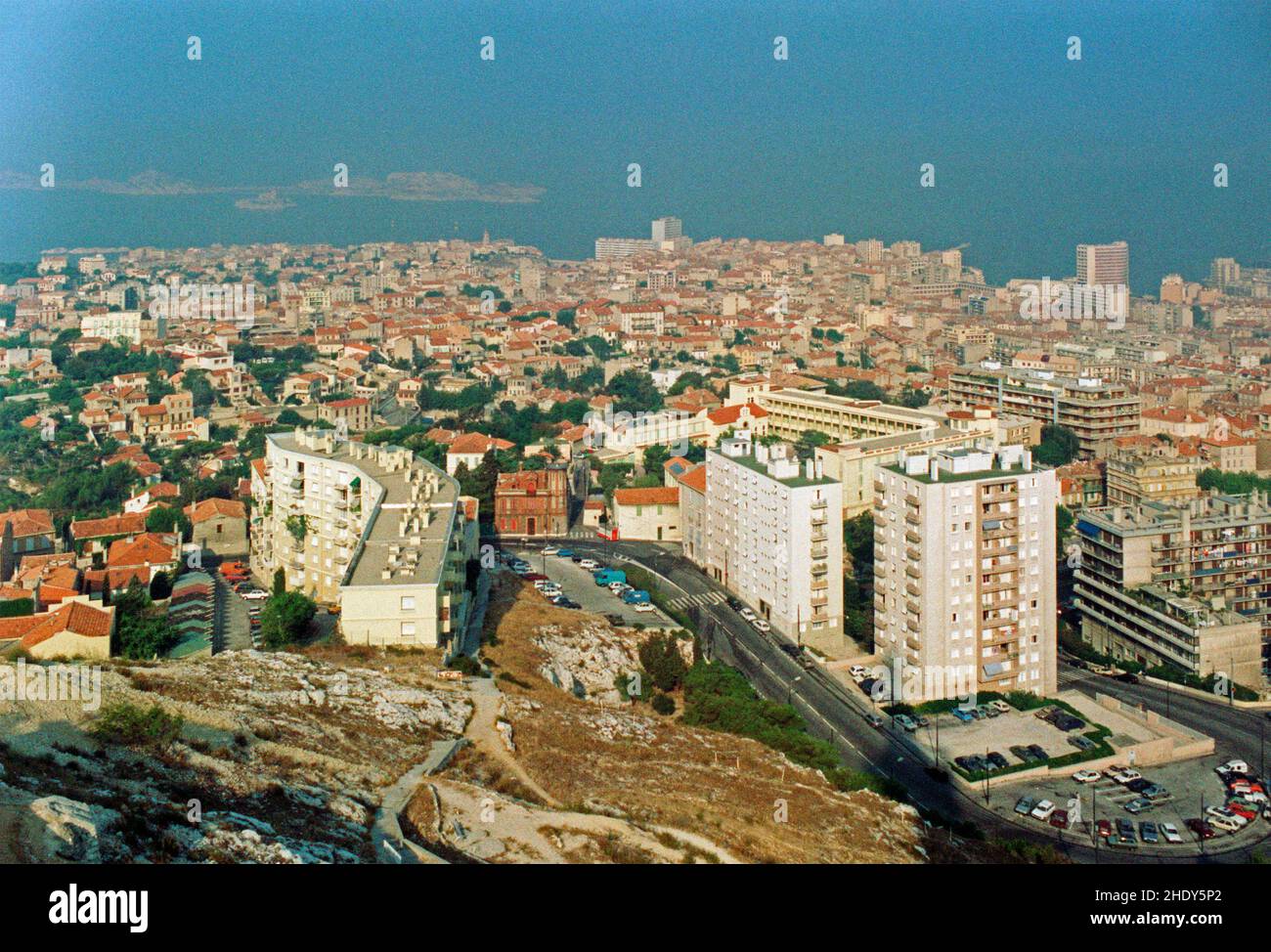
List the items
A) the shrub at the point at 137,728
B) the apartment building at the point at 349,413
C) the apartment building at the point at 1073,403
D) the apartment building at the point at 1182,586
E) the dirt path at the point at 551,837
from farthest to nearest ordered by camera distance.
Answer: the apartment building at the point at 349,413
the apartment building at the point at 1073,403
the apartment building at the point at 1182,586
the shrub at the point at 137,728
the dirt path at the point at 551,837

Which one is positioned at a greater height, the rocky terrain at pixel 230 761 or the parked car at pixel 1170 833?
the rocky terrain at pixel 230 761

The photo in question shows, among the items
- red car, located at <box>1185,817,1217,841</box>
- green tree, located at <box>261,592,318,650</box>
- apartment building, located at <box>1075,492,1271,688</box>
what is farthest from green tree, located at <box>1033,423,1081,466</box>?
green tree, located at <box>261,592,318,650</box>

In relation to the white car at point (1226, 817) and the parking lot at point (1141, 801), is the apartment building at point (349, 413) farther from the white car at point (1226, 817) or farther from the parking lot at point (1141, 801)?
the white car at point (1226, 817)

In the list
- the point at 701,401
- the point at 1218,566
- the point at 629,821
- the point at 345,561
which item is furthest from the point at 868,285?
Answer: the point at 629,821

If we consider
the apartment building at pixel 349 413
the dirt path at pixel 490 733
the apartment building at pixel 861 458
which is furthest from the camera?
the apartment building at pixel 349 413

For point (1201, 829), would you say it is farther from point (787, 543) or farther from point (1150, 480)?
point (1150, 480)

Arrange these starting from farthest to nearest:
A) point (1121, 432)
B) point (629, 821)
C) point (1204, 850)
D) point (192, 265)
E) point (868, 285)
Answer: point (192, 265)
point (868, 285)
point (1121, 432)
point (1204, 850)
point (629, 821)

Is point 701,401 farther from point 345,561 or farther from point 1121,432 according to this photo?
point 345,561

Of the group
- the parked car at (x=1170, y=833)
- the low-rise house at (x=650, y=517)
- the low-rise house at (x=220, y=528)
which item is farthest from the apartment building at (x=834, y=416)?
the parked car at (x=1170, y=833)
